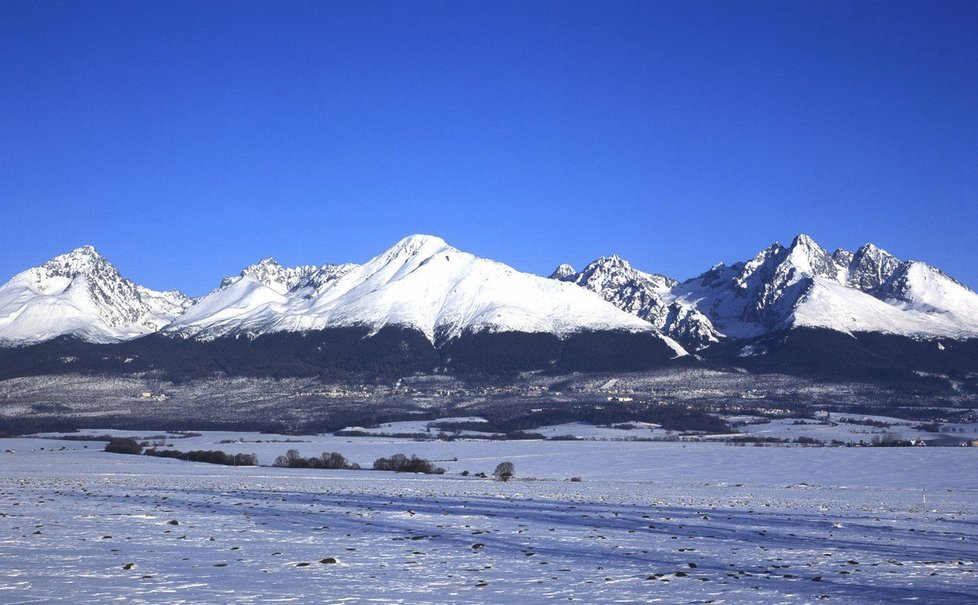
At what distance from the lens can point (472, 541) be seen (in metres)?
38.4

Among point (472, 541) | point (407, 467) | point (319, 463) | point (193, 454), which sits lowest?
point (407, 467)

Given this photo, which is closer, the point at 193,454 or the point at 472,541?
the point at 472,541

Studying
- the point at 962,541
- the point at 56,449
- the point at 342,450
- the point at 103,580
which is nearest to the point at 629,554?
the point at 962,541

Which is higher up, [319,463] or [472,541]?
[472,541]

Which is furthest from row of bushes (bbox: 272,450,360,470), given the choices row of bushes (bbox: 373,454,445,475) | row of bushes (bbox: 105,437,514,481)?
row of bushes (bbox: 373,454,445,475)

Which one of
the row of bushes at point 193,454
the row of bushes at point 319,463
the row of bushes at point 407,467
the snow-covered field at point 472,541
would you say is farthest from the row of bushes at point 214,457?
the snow-covered field at point 472,541

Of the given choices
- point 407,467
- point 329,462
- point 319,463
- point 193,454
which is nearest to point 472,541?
point 407,467

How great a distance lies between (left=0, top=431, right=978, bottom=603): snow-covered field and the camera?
2727 centimetres

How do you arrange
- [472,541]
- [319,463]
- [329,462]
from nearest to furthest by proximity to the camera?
[472,541] < [319,463] < [329,462]

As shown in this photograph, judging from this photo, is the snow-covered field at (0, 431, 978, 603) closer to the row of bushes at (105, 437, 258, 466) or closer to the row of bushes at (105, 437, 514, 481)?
the row of bushes at (105, 437, 514, 481)

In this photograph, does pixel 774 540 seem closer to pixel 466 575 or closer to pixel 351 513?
pixel 466 575

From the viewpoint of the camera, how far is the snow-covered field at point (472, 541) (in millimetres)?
27266

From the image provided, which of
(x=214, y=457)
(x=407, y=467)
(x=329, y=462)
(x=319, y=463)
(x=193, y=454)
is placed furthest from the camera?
(x=193, y=454)

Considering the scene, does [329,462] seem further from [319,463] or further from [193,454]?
[193,454]
